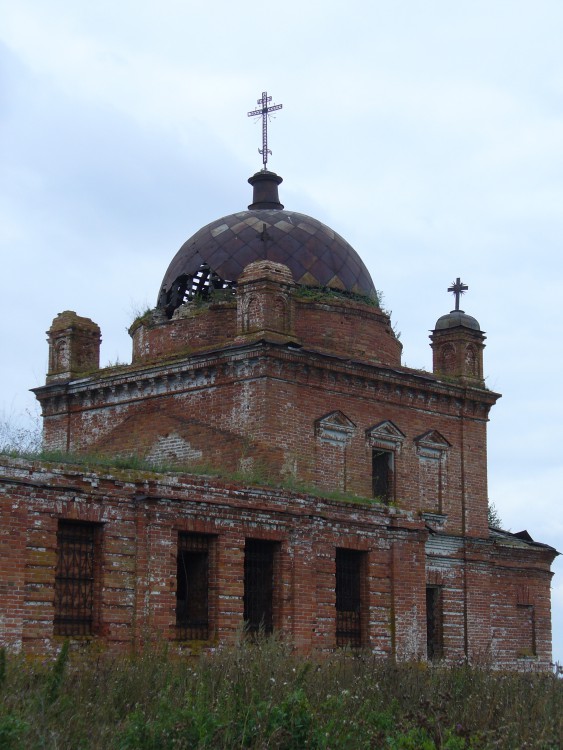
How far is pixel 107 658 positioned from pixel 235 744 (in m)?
5.26

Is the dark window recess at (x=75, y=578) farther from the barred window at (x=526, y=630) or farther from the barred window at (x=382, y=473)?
the barred window at (x=526, y=630)

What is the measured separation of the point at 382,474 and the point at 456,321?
15.5 feet

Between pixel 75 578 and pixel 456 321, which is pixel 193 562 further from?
pixel 456 321

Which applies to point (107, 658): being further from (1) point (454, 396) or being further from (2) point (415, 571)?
(1) point (454, 396)

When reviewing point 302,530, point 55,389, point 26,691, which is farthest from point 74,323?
point 26,691

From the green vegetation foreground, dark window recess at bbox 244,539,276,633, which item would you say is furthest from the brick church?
the green vegetation foreground

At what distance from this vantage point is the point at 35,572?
15.5 m

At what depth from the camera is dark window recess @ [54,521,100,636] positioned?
16.0 meters

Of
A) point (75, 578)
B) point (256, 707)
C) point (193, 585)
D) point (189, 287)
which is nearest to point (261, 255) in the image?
point (189, 287)

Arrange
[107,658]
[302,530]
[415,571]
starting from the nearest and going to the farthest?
[107,658], [302,530], [415,571]

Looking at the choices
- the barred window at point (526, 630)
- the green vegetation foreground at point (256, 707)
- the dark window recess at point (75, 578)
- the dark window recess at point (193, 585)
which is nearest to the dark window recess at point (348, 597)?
the dark window recess at point (193, 585)

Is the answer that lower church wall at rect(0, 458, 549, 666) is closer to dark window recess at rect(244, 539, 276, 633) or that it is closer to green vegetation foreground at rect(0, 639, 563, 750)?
dark window recess at rect(244, 539, 276, 633)

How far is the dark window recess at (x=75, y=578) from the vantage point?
16031 mm

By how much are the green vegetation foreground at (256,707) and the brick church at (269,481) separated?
2541 millimetres
